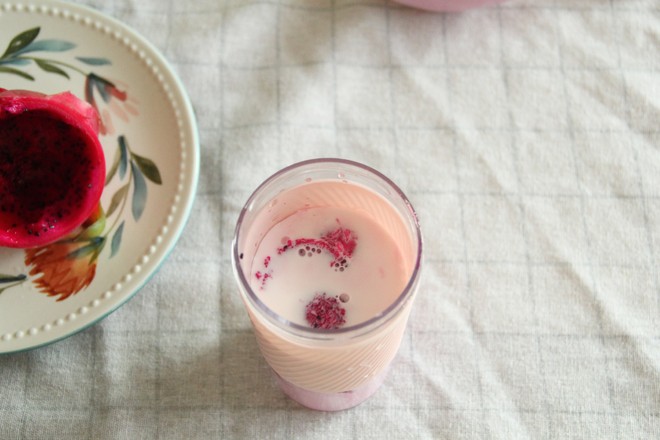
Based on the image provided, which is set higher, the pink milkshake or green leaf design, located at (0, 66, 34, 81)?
green leaf design, located at (0, 66, 34, 81)

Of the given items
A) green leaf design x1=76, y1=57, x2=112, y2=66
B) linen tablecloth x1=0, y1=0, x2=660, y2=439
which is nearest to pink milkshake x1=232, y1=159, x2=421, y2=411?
linen tablecloth x1=0, y1=0, x2=660, y2=439

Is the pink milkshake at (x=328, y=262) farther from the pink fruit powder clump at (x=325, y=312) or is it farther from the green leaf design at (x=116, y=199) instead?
the green leaf design at (x=116, y=199)

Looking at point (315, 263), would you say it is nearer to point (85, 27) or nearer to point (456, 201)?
point (456, 201)

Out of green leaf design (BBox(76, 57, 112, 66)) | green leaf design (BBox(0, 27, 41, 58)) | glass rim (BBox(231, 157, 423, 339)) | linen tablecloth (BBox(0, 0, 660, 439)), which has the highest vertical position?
green leaf design (BBox(0, 27, 41, 58))

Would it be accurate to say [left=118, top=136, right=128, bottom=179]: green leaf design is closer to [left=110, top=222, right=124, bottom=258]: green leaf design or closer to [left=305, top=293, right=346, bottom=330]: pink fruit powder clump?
[left=110, top=222, right=124, bottom=258]: green leaf design

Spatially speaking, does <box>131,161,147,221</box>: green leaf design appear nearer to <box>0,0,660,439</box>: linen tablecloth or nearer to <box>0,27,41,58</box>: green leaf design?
<box>0,0,660,439</box>: linen tablecloth

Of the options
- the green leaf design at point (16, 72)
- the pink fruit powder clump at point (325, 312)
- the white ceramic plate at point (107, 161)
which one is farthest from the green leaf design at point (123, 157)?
the pink fruit powder clump at point (325, 312)

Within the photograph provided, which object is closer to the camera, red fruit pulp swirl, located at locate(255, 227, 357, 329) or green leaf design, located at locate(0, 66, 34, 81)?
red fruit pulp swirl, located at locate(255, 227, 357, 329)

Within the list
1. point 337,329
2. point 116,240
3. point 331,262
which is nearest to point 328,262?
point 331,262
